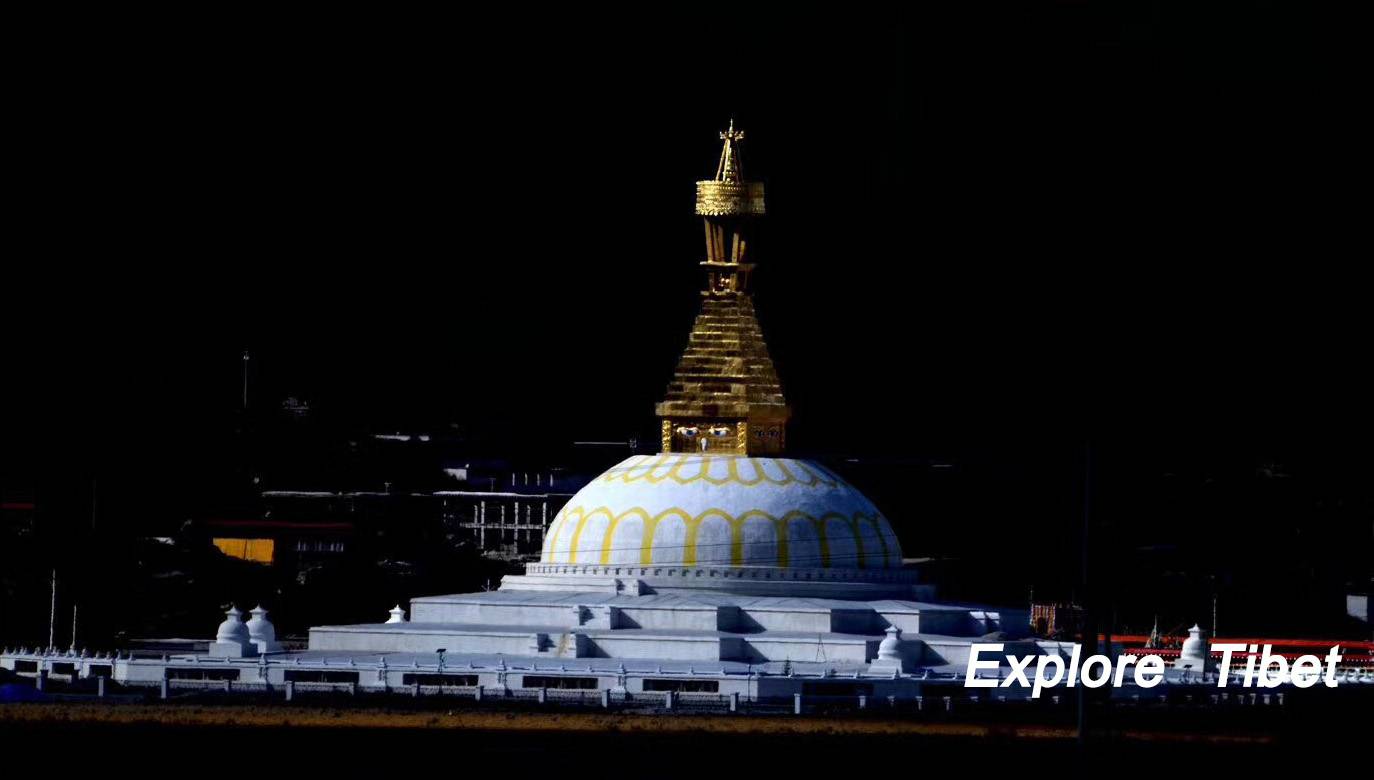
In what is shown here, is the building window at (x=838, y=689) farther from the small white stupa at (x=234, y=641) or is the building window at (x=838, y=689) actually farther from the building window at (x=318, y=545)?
the building window at (x=318, y=545)

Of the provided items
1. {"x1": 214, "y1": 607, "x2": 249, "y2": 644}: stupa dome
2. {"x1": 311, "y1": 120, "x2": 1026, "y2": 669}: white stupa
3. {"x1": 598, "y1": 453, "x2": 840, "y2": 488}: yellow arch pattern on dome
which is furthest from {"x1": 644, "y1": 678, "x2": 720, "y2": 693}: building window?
{"x1": 214, "y1": 607, "x2": 249, "y2": 644}: stupa dome

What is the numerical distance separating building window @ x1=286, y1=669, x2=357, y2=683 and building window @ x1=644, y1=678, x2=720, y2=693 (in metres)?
6.56

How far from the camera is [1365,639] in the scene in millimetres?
117625

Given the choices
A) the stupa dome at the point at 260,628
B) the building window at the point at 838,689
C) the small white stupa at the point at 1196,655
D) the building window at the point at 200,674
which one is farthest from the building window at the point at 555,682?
the small white stupa at the point at 1196,655

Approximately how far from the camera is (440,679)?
85.1m

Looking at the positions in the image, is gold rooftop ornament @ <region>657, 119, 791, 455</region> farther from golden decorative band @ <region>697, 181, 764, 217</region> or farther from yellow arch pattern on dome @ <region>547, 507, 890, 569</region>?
yellow arch pattern on dome @ <region>547, 507, 890, 569</region>

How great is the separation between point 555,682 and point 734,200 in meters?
17.1

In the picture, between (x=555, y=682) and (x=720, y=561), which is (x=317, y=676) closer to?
(x=555, y=682)

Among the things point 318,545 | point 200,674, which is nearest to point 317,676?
point 200,674

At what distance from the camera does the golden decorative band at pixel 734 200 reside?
97000mm

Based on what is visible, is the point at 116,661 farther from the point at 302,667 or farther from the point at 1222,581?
the point at 1222,581

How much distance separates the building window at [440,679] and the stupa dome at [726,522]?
28.0 ft

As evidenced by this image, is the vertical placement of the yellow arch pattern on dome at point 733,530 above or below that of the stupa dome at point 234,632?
above

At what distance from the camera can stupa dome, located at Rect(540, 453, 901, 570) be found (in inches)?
3629
